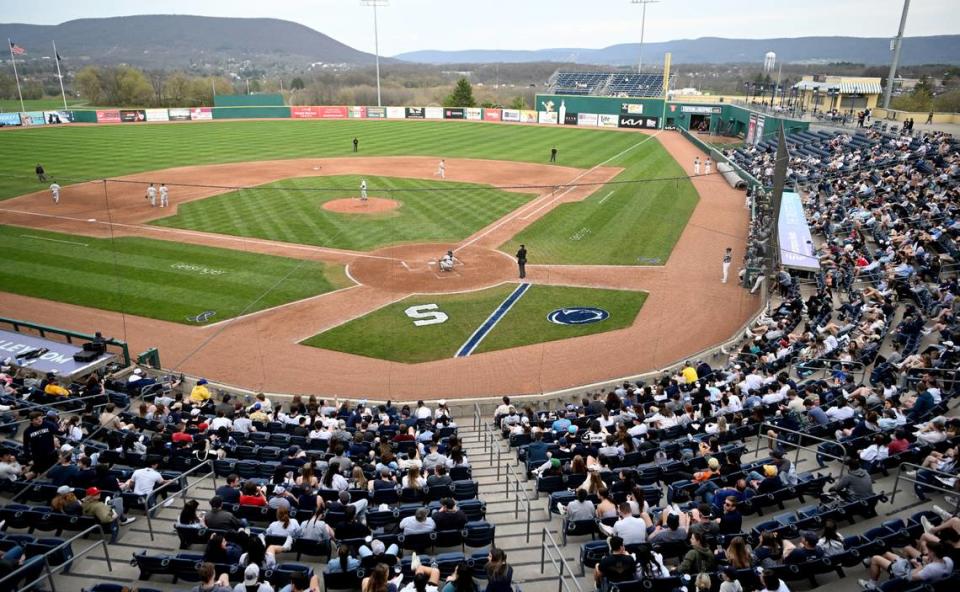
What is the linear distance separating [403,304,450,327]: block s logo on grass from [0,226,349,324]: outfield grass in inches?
160

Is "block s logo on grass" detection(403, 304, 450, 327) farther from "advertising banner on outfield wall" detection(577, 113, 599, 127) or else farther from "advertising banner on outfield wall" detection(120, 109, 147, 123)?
"advertising banner on outfield wall" detection(120, 109, 147, 123)

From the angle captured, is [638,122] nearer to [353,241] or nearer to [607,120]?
[607,120]

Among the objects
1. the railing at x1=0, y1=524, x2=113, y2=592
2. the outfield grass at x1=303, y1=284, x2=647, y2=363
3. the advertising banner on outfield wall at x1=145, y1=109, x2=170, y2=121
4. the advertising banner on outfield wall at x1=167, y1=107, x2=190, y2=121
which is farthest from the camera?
the advertising banner on outfield wall at x1=167, y1=107, x2=190, y2=121

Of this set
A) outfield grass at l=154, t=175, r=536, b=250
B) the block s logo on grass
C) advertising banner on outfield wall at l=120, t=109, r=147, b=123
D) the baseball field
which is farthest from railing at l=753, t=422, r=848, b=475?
advertising banner on outfield wall at l=120, t=109, r=147, b=123

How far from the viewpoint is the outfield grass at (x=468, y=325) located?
2105 centimetres

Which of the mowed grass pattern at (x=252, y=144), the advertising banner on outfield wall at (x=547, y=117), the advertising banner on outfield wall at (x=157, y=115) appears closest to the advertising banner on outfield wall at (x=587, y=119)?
the advertising banner on outfield wall at (x=547, y=117)

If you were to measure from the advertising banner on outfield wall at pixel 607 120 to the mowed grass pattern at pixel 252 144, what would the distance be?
5898 mm

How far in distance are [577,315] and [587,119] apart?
2589 inches

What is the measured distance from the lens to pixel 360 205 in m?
38.8

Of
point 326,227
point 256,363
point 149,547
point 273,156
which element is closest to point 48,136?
point 273,156

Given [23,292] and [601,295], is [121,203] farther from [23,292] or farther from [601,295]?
[601,295]

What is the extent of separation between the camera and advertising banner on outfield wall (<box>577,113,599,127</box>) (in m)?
83.6

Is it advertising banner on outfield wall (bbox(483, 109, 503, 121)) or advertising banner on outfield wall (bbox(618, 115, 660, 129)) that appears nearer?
advertising banner on outfield wall (bbox(618, 115, 660, 129))

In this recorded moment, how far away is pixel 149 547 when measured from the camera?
9531 millimetres
